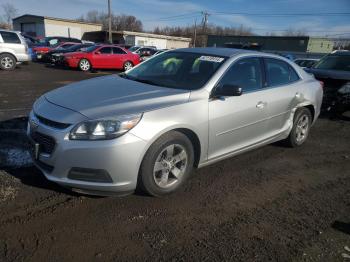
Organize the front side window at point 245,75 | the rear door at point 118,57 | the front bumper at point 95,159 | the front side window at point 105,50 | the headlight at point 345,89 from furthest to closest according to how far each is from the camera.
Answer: the rear door at point 118,57
the front side window at point 105,50
the headlight at point 345,89
the front side window at point 245,75
the front bumper at point 95,159

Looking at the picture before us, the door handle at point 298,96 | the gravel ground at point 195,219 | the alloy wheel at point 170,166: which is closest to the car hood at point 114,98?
the alloy wheel at point 170,166

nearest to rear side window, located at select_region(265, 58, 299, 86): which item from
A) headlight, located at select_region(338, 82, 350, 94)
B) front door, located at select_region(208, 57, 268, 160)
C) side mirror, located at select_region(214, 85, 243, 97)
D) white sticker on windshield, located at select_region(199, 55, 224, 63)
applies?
front door, located at select_region(208, 57, 268, 160)

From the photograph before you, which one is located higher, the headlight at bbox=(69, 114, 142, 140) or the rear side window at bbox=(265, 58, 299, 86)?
the rear side window at bbox=(265, 58, 299, 86)

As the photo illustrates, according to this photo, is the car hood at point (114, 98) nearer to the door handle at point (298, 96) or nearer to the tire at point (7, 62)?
the door handle at point (298, 96)

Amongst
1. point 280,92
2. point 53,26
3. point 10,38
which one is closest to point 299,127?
point 280,92

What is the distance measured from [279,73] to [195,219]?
2.84 metres

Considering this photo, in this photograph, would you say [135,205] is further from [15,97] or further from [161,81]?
[15,97]

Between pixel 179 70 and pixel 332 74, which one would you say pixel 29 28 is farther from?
pixel 179 70

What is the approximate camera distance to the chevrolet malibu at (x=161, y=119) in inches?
123

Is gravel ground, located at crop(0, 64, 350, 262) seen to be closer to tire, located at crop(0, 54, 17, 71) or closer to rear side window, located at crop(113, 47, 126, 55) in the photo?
tire, located at crop(0, 54, 17, 71)

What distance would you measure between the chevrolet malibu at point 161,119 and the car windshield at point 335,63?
413cm

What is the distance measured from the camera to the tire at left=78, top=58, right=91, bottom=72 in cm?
1820

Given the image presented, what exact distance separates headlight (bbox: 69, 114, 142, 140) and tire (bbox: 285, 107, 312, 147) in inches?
130

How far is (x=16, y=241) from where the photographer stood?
2.79 metres
